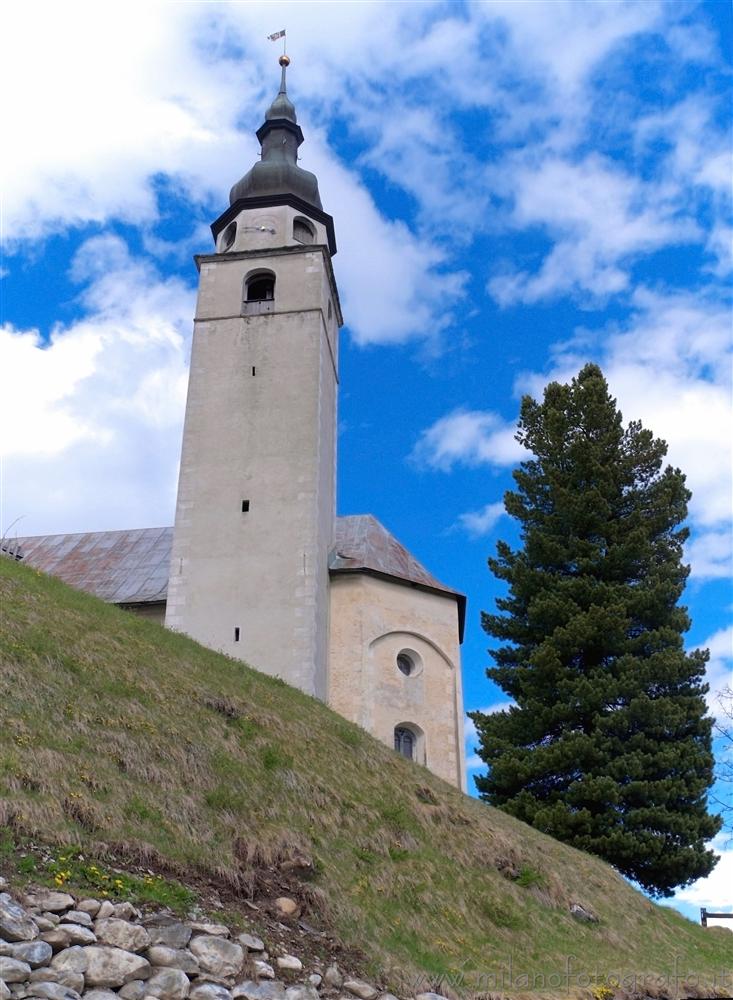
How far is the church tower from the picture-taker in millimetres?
24578

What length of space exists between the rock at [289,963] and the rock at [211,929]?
0.58m

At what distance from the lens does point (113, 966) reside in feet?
23.9

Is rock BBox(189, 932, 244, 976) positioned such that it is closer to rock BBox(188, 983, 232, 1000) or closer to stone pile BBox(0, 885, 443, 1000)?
stone pile BBox(0, 885, 443, 1000)

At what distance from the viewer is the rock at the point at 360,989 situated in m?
8.70

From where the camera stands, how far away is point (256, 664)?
23.9 metres

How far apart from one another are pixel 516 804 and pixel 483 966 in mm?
10353

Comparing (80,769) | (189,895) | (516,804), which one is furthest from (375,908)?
(516,804)

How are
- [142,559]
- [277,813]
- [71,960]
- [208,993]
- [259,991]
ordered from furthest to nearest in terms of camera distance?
1. [142,559]
2. [277,813]
3. [259,991]
4. [208,993]
5. [71,960]

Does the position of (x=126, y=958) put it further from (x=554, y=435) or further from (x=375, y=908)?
(x=554, y=435)

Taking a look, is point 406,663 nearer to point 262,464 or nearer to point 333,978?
point 262,464

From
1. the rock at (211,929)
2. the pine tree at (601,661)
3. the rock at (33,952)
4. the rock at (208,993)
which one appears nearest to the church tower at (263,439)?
the pine tree at (601,661)

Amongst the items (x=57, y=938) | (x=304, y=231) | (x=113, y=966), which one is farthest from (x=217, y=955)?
(x=304, y=231)

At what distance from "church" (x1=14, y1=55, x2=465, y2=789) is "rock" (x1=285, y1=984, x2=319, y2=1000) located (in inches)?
593

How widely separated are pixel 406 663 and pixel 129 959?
18.7 m
